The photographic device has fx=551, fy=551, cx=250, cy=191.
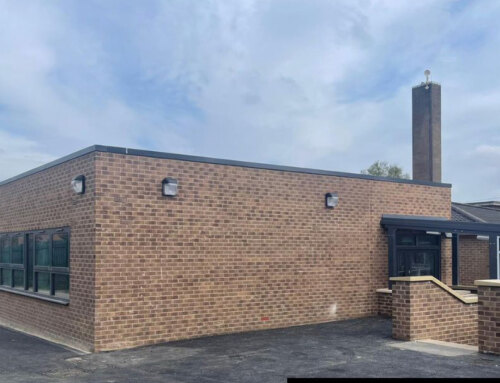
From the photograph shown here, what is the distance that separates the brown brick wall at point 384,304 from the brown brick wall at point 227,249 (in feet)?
0.56

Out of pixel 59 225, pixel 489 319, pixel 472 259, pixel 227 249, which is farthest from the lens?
pixel 472 259

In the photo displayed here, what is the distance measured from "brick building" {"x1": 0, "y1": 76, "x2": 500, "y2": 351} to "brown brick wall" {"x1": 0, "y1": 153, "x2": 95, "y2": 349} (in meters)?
0.04

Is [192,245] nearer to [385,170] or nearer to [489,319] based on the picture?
[489,319]

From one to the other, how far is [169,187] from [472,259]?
Answer: 1510cm

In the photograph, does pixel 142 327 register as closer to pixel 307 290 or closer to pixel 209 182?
pixel 209 182

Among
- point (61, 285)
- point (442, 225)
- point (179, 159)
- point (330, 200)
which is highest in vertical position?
point (179, 159)

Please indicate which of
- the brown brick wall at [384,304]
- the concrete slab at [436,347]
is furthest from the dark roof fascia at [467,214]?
the concrete slab at [436,347]

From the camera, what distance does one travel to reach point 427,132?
25.8 meters

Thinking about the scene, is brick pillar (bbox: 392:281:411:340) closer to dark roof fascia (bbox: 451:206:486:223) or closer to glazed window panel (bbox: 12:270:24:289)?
glazed window panel (bbox: 12:270:24:289)

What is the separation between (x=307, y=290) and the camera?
13297mm

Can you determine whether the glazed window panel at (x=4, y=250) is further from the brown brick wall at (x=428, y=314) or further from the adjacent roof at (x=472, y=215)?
the adjacent roof at (x=472, y=215)

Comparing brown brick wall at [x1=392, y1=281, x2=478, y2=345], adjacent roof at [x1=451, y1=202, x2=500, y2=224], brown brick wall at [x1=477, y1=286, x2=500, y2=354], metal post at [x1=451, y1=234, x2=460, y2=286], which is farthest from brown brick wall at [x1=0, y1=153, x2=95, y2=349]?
adjacent roof at [x1=451, y1=202, x2=500, y2=224]

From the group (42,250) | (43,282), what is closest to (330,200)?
(42,250)

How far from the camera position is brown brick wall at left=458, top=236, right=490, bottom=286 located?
2175cm
